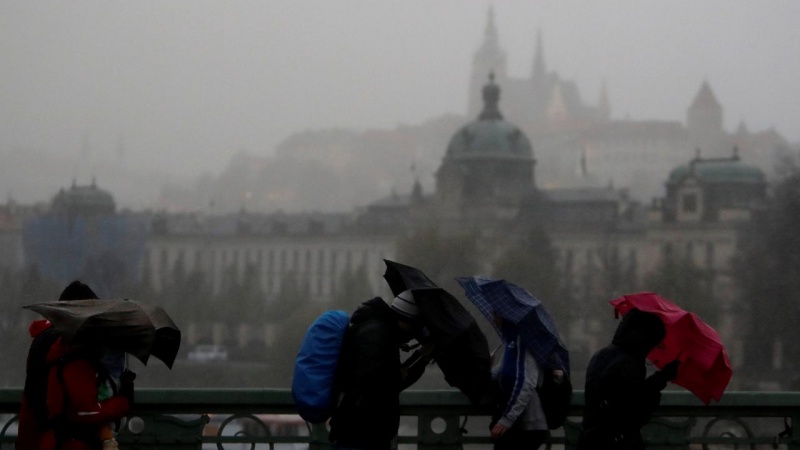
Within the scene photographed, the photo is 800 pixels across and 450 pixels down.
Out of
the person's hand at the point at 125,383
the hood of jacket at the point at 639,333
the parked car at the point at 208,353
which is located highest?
the hood of jacket at the point at 639,333

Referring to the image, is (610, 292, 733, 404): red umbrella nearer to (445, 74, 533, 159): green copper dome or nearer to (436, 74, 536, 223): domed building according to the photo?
(436, 74, 536, 223): domed building

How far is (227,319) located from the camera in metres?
87.1

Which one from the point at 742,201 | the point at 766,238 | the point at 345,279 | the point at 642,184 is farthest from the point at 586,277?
the point at 642,184

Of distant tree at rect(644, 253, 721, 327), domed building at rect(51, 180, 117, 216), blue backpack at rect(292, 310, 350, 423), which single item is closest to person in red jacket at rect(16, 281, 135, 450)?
blue backpack at rect(292, 310, 350, 423)

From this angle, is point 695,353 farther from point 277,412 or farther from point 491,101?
point 491,101

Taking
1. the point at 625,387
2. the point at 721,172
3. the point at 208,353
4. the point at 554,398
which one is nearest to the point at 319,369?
the point at 554,398

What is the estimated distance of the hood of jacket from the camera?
7.27 m

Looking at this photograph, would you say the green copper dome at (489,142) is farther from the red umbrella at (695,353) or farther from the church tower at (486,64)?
the red umbrella at (695,353)

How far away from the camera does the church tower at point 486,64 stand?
16738 centimetres

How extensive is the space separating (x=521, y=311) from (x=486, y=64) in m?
171

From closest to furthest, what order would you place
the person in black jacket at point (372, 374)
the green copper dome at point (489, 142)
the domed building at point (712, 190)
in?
the person in black jacket at point (372, 374), the domed building at point (712, 190), the green copper dome at point (489, 142)

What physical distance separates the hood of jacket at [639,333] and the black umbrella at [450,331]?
0.69 metres

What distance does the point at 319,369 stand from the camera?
6.90 metres

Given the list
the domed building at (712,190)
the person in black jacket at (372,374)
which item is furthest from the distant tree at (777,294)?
the person in black jacket at (372,374)
